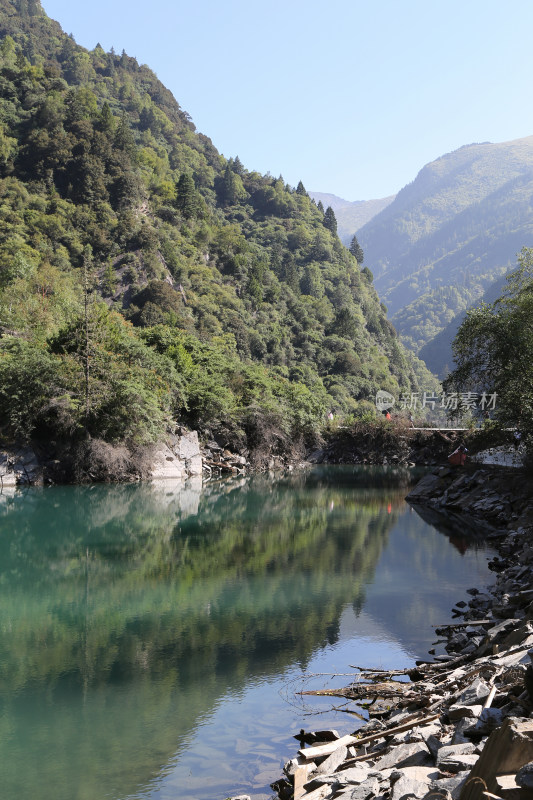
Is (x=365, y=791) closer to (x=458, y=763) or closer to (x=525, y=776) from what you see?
(x=458, y=763)

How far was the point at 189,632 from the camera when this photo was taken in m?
11.4

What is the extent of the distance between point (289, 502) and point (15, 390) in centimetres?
1470

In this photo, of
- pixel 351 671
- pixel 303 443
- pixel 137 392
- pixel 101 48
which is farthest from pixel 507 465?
pixel 101 48

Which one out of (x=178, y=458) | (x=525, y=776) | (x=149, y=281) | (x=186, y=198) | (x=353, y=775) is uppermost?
(x=186, y=198)

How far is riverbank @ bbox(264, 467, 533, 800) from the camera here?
433 cm

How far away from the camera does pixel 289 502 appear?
29.8 m

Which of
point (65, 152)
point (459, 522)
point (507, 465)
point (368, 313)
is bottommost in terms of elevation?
Result: point (459, 522)

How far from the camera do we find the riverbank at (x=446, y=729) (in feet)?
14.2

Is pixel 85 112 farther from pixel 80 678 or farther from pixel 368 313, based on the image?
pixel 80 678

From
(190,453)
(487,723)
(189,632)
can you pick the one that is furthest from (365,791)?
(190,453)

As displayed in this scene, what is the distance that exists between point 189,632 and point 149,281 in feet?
212

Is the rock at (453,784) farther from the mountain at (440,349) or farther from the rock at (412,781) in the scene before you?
the mountain at (440,349)

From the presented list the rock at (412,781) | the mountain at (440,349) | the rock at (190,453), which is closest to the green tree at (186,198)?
the rock at (190,453)

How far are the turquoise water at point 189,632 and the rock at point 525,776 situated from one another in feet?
10.9
